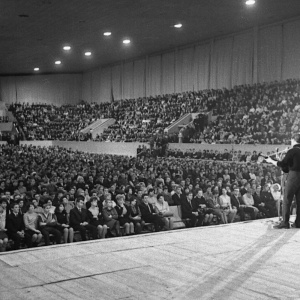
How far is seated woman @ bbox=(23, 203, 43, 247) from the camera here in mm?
10008

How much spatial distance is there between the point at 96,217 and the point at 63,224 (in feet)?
2.64

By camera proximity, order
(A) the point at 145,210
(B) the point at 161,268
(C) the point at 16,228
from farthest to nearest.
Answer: (A) the point at 145,210, (C) the point at 16,228, (B) the point at 161,268

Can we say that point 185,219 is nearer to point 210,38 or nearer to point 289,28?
point 289,28

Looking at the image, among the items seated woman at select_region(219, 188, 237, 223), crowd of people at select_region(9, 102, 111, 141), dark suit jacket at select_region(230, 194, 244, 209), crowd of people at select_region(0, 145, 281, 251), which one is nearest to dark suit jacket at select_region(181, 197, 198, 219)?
crowd of people at select_region(0, 145, 281, 251)

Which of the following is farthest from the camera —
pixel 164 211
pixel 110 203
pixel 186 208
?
pixel 186 208

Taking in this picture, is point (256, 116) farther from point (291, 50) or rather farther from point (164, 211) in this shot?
point (164, 211)

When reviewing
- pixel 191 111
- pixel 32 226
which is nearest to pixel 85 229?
pixel 32 226

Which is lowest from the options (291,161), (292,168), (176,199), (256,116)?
(176,199)

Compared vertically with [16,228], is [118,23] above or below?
above

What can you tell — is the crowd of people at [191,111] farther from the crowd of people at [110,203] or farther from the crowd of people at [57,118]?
the crowd of people at [110,203]

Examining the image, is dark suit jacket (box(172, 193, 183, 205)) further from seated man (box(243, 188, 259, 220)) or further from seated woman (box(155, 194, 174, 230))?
seated man (box(243, 188, 259, 220))

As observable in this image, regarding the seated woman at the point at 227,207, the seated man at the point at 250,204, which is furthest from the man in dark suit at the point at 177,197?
the seated man at the point at 250,204

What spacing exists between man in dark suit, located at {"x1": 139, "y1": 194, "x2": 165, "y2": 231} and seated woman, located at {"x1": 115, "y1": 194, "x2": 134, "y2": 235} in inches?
16.0

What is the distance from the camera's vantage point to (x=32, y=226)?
1014 cm
